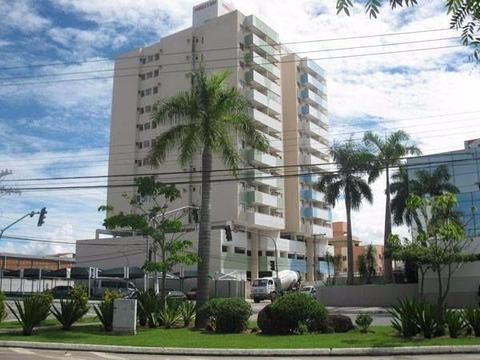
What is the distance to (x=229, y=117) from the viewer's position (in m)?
25.5

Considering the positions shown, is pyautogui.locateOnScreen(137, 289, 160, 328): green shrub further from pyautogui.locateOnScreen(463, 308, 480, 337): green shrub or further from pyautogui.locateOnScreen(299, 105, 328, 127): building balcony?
pyautogui.locateOnScreen(299, 105, 328, 127): building balcony

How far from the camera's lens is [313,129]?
306ft

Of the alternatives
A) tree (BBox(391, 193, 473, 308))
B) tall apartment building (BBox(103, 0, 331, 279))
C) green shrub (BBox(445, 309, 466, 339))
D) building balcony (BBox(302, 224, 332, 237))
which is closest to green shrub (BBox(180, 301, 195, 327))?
tree (BBox(391, 193, 473, 308))

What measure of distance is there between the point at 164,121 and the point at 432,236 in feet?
41.0

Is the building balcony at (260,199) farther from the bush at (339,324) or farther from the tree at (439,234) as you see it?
the bush at (339,324)

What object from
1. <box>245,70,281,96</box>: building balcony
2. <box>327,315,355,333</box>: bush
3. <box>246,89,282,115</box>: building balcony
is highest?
<box>245,70,281,96</box>: building balcony

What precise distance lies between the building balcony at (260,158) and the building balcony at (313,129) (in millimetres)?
11642

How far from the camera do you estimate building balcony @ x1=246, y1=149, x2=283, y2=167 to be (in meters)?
72.1

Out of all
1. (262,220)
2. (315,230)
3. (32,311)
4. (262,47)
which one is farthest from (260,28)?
(32,311)

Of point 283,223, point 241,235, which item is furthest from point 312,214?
point 241,235

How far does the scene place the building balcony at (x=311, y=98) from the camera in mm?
91000

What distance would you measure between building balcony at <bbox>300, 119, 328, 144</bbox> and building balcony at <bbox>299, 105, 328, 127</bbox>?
0.72 meters

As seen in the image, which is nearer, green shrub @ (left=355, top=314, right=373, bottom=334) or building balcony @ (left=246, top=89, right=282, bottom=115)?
green shrub @ (left=355, top=314, right=373, bottom=334)

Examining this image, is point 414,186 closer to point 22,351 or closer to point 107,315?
point 107,315
